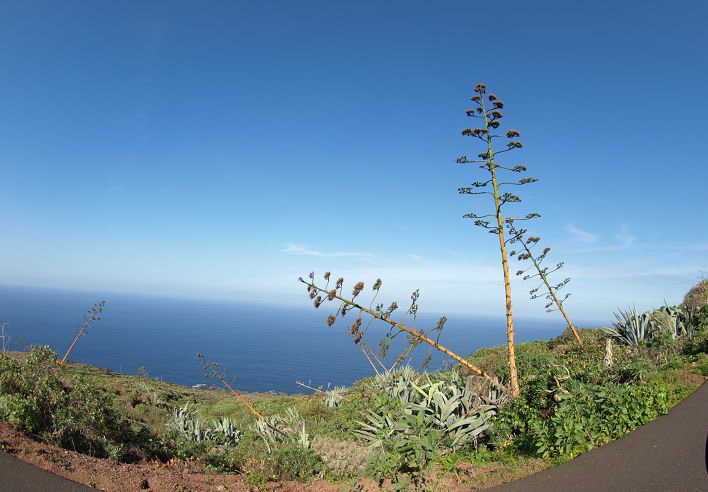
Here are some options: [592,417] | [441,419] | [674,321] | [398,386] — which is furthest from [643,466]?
[674,321]

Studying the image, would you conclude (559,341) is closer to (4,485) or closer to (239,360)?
(4,485)

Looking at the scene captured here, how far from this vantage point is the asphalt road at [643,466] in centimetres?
493

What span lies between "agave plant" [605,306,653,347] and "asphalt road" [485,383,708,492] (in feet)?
25.6

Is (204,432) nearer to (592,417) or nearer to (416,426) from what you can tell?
(416,426)

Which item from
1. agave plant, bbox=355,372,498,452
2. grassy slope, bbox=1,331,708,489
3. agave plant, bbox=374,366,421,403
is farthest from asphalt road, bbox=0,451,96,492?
agave plant, bbox=374,366,421,403

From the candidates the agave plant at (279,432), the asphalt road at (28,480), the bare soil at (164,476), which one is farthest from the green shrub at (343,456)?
the asphalt road at (28,480)

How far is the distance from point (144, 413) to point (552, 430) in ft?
48.5

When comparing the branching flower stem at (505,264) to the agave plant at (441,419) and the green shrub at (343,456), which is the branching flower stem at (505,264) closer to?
the agave plant at (441,419)

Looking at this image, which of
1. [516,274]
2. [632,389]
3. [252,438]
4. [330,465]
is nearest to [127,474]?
[330,465]

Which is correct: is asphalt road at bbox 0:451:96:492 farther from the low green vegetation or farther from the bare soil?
the low green vegetation

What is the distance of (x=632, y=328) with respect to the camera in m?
13.9

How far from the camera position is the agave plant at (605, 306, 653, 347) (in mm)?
13539

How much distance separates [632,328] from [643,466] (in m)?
10.3

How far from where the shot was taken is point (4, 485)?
525cm
